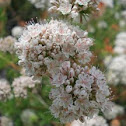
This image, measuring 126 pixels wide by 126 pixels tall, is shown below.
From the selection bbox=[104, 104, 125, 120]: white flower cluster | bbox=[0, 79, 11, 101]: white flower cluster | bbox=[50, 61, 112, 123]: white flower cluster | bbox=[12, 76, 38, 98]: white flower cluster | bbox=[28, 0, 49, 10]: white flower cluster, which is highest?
bbox=[28, 0, 49, 10]: white flower cluster

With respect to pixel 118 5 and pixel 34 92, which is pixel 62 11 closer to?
pixel 34 92

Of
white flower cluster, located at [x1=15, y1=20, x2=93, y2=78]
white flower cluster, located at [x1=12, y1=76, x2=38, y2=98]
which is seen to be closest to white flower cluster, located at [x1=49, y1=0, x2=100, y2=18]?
white flower cluster, located at [x1=15, y1=20, x2=93, y2=78]

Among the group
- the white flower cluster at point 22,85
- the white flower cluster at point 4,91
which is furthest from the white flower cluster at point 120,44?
the white flower cluster at point 4,91

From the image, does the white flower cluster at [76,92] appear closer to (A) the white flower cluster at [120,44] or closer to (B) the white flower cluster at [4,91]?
(B) the white flower cluster at [4,91]

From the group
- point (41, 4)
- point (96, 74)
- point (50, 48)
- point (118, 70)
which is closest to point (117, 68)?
point (118, 70)

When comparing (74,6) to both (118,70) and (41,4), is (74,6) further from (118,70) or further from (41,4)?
(118,70)

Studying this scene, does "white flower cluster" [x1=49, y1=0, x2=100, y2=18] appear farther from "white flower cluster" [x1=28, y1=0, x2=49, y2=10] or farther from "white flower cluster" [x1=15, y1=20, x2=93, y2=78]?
"white flower cluster" [x1=28, y1=0, x2=49, y2=10]
